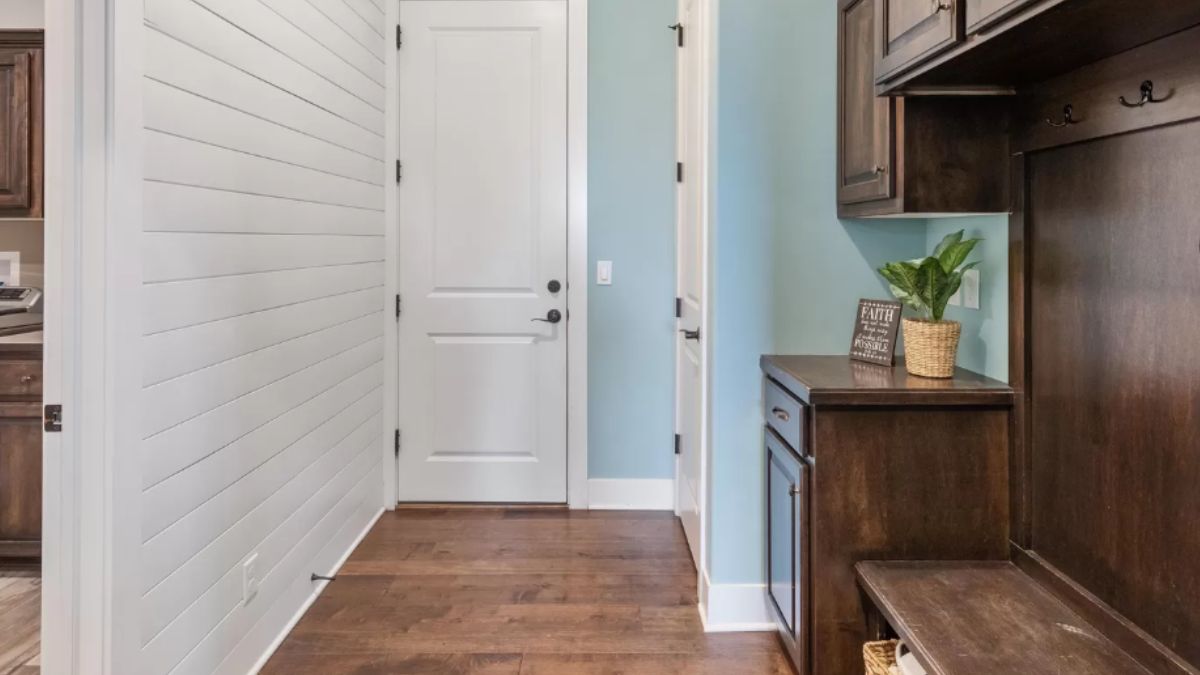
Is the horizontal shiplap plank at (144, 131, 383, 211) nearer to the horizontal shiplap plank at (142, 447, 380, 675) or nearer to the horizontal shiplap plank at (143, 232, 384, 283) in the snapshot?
the horizontal shiplap plank at (143, 232, 384, 283)

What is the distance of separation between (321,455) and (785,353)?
5.36 ft

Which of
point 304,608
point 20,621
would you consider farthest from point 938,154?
point 20,621

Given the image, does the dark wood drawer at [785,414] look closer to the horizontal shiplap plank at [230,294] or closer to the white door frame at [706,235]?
the white door frame at [706,235]

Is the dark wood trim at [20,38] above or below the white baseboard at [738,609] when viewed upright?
above

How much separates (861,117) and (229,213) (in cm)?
173

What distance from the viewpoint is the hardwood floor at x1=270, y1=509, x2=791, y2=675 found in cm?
215

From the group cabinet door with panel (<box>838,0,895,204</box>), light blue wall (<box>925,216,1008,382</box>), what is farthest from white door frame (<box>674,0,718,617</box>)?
light blue wall (<box>925,216,1008,382</box>)

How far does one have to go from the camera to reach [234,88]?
76.8 inches

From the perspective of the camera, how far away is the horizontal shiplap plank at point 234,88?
1.63 metres

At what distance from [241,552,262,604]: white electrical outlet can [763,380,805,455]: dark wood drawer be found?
60.3 inches

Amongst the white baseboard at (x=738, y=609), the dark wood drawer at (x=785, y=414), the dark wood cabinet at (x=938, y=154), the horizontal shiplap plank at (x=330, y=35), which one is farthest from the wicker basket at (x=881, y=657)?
the horizontal shiplap plank at (x=330, y=35)

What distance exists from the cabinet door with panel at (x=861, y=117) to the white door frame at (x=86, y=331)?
175 centimetres

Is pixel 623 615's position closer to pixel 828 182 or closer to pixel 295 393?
pixel 295 393

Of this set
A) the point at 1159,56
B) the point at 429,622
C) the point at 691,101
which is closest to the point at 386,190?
the point at 691,101
